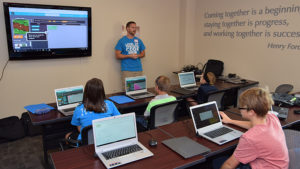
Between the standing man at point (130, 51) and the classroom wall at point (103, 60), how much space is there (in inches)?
12.2

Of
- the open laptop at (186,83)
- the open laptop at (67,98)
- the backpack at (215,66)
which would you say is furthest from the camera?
the backpack at (215,66)

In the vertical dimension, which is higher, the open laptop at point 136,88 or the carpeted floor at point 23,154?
the open laptop at point 136,88

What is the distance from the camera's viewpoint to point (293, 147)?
1.88 metres

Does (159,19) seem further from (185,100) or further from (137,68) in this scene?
(185,100)

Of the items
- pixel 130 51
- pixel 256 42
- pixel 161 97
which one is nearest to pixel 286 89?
pixel 256 42

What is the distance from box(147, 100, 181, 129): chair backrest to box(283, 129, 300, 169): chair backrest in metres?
1.22

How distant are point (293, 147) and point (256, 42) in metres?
3.30

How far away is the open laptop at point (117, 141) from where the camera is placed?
1748mm

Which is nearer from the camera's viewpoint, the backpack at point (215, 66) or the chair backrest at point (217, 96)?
the chair backrest at point (217, 96)

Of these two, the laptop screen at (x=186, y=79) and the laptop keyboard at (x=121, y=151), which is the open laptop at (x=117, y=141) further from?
the laptop screen at (x=186, y=79)

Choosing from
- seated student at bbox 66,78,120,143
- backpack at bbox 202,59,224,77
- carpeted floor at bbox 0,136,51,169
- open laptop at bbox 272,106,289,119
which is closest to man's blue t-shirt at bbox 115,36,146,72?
backpack at bbox 202,59,224,77

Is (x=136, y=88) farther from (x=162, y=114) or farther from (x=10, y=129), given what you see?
(x=10, y=129)

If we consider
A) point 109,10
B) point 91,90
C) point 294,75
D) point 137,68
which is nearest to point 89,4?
point 109,10

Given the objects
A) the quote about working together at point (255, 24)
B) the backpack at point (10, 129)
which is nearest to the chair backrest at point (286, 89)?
the quote about working together at point (255, 24)
